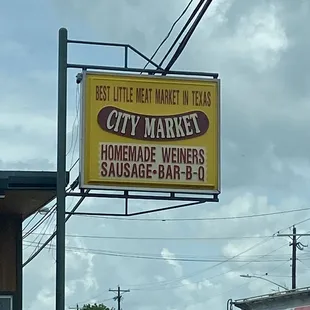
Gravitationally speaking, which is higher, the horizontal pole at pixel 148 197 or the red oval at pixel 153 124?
the red oval at pixel 153 124

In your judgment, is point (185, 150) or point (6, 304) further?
point (6, 304)

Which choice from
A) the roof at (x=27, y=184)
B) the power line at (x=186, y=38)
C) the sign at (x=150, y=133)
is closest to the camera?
the power line at (x=186, y=38)

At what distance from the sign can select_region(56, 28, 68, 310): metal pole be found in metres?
0.31

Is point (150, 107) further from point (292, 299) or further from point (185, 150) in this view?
point (292, 299)

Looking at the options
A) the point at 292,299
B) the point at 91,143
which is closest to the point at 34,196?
the point at 91,143

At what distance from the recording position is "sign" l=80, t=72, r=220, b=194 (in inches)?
506

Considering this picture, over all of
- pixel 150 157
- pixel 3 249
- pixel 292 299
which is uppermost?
pixel 150 157

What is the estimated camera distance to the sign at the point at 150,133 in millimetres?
12859

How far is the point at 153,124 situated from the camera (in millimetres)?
13125

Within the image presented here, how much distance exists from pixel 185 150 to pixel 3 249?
392 centimetres

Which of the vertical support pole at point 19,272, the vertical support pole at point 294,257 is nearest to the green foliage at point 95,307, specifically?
the vertical support pole at point 294,257

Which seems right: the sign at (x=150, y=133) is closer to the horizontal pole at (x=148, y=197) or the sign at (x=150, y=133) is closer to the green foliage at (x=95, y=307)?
the horizontal pole at (x=148, y=197)

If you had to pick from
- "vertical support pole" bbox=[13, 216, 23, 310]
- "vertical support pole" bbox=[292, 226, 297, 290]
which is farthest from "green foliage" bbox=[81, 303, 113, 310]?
"vertical support pole" bbox=[13, 216, 23, 310]

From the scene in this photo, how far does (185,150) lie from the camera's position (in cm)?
1323
